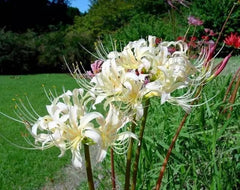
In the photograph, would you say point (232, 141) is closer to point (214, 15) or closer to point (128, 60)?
point (128, 60)

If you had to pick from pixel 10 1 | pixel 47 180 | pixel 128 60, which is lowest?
pixel 47 180

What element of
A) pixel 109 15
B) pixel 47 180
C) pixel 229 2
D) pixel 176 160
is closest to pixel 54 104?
pixel 176 160

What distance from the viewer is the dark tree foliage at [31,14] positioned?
920 inches

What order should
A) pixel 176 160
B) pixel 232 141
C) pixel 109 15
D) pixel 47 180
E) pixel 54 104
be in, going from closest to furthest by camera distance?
pixel 54 104, pixel 176 160, pixel 232 141, pixel 47 180, pixel 109 15

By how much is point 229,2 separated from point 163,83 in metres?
10.2

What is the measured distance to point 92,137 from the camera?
0.85 m

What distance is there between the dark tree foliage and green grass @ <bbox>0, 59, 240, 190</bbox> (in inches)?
749

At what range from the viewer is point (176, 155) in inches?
65.7

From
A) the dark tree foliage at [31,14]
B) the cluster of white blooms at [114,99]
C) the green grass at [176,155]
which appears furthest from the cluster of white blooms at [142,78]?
the dark tree foliage at [31,14]

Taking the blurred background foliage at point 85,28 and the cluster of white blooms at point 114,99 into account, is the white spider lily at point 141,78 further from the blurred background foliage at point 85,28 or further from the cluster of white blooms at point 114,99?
the blurred background foliage at point 85,28

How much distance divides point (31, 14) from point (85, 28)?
725 centimetres

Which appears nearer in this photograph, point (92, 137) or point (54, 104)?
point (92, 137)

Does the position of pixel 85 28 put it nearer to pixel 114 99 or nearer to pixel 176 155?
pixel 176 155

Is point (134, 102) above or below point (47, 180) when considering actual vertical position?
above
